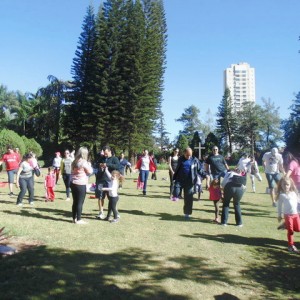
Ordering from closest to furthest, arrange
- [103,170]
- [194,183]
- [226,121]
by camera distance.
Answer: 1. [103,170]
2. [194,183]
3. [226,121]

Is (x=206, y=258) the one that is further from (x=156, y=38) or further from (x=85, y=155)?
(x=156, y=38)

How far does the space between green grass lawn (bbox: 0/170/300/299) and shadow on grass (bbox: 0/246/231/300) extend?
12mm

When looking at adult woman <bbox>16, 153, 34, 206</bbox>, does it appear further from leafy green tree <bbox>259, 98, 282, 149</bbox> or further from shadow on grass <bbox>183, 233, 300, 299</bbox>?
leafy green tree <bbox>259, 98, 282, 149</bbox>

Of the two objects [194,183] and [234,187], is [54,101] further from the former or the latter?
[234,187]

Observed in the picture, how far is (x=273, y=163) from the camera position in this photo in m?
10.2

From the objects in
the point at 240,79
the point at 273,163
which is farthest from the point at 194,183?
the point at 240,79

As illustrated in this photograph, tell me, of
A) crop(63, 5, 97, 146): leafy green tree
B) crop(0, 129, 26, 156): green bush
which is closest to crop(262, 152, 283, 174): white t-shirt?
crop(0, 129, 26, 156): green bush

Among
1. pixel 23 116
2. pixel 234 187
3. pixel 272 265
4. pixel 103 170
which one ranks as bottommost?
pixel 272 265

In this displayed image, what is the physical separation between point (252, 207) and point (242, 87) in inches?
6056

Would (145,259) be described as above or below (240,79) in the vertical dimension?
below

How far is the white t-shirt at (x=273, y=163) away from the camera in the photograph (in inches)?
400

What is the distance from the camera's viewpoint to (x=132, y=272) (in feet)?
A: 15.3

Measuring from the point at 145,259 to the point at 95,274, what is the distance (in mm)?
957

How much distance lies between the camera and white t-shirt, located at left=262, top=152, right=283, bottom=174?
10172 mm
